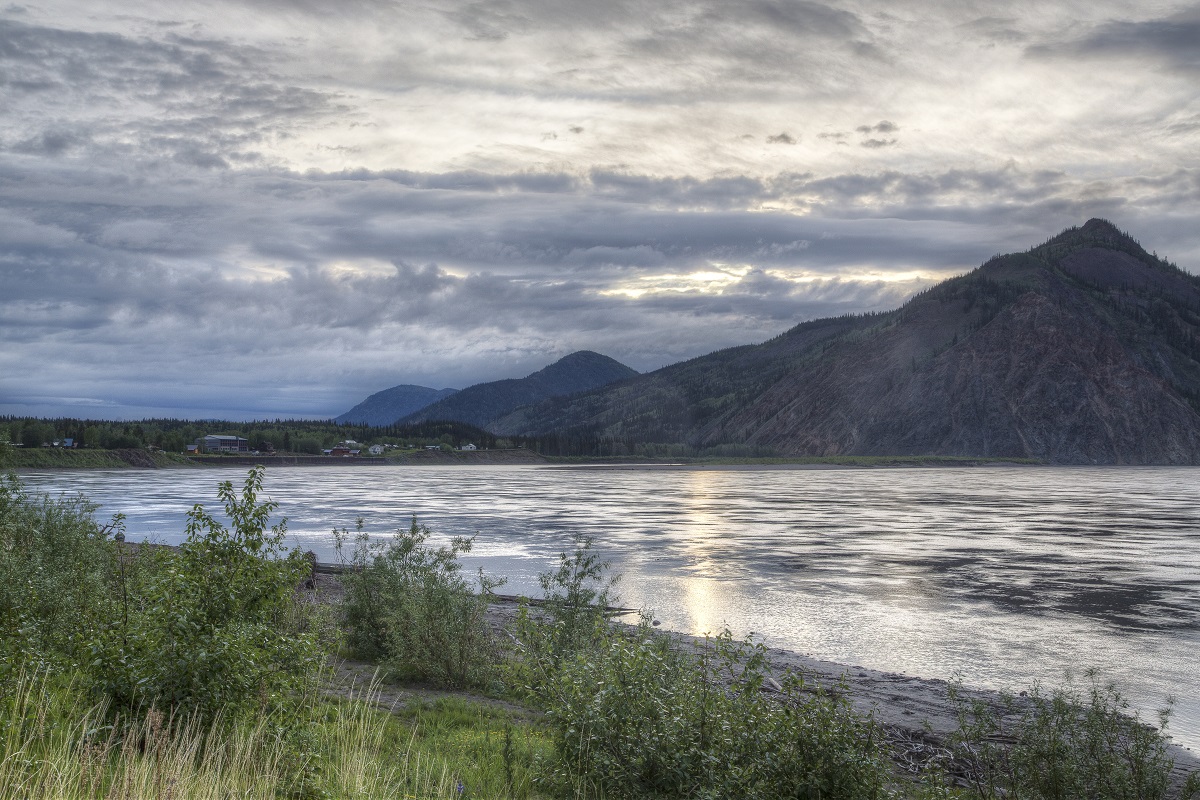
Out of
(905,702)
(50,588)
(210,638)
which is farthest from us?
(905,702)

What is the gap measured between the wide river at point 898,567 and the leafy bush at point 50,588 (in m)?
14.8

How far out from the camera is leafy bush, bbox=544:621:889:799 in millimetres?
10172

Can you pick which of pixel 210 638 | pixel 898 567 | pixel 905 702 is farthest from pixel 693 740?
pixel 898 567

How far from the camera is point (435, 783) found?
1141cm

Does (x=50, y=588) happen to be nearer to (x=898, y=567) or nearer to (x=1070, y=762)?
(x=1070, y=762)

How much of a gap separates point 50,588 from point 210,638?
7378mm

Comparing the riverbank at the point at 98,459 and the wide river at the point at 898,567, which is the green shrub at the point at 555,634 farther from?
the riverbank at the point at 98,459

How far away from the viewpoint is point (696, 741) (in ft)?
34.7

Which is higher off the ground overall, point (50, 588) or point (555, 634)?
point (50, 588)

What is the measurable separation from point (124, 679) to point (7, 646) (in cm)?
182

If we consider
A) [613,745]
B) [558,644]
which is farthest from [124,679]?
[558,644]

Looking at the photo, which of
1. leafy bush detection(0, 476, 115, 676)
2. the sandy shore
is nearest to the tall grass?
leafy bush detection(0, 476, 115, 676)

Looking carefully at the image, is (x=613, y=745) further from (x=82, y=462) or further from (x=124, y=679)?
(x=82, y=462)

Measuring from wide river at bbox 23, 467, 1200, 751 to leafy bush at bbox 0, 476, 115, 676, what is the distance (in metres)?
14.8
